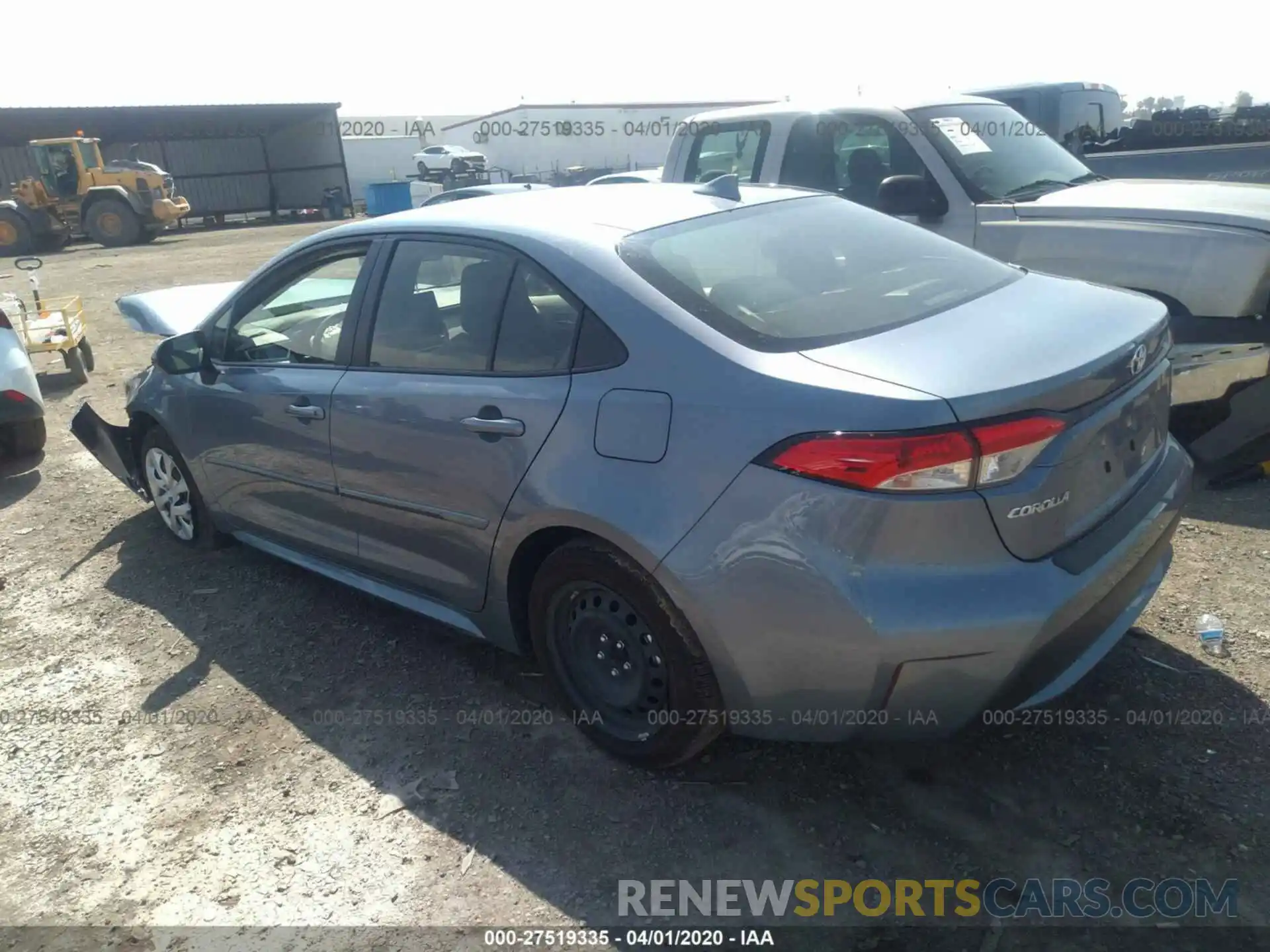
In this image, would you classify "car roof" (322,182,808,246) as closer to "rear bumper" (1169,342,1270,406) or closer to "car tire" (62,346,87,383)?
"rear bumper" (1169,342,1270,406)

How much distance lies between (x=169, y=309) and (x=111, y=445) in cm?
171

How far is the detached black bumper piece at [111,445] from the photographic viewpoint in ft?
16.3

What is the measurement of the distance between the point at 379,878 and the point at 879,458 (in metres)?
1.75

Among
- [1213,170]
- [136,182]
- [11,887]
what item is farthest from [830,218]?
[136,182]

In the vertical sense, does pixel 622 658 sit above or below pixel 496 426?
below

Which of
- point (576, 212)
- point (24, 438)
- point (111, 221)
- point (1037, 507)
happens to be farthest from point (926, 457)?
point (111, 221)

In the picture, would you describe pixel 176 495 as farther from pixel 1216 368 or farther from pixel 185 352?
pixel 1216 368

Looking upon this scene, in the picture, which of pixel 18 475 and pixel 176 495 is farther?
pixel 18 475

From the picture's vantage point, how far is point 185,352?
13.6ft

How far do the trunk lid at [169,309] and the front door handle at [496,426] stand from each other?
12.0ft

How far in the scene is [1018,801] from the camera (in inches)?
105

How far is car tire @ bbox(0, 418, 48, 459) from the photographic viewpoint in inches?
251

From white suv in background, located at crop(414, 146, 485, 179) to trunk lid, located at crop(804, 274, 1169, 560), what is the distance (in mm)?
36441
